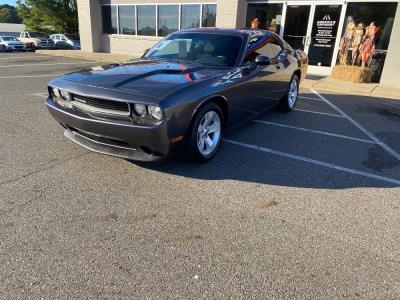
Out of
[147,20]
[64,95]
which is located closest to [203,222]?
[64,95]

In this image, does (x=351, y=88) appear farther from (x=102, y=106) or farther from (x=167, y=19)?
(x=167, y=19)

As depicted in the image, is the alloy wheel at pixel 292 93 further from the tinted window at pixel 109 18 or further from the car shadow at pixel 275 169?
the tinted window at pixel 109 18

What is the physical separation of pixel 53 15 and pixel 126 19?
21.9m

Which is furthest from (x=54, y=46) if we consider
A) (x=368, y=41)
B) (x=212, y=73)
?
(x=212, y=73)

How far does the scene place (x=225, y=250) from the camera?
8.61ft

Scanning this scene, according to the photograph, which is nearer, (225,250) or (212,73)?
(225,250)

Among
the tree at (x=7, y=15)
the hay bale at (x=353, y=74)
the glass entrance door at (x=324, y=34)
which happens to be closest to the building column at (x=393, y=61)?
the hay bale at (x=353, y=74)

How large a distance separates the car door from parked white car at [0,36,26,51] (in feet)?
89.4

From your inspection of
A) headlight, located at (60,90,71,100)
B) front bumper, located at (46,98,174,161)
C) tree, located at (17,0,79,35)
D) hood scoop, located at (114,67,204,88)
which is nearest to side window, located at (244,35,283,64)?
hood scoop, located at (114,67,204,88)

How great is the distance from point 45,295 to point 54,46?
32.4 meters

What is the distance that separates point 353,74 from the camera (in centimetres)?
1087

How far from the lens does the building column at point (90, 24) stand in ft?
60.3

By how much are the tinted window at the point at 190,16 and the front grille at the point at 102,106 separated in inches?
506

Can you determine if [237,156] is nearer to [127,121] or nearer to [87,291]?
[127,121]
